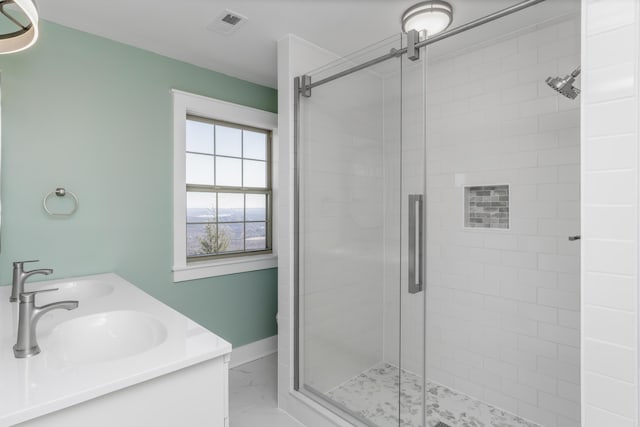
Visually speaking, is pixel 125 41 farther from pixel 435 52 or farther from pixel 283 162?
pixel 435 52

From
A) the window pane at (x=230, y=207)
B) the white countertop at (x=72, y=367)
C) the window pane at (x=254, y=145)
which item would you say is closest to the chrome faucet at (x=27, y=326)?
the white countertop at (x=72, y=367)

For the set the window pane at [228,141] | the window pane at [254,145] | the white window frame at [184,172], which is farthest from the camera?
the window pane at [254,145]

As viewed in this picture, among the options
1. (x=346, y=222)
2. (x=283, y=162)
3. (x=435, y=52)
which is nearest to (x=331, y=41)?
(x=435, y=52)

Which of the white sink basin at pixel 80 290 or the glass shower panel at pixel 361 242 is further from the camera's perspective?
the white sink basin at pixel 80 290

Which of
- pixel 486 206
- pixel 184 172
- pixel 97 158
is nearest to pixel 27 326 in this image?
pixel 97 158

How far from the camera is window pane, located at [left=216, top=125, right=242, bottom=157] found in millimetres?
2930

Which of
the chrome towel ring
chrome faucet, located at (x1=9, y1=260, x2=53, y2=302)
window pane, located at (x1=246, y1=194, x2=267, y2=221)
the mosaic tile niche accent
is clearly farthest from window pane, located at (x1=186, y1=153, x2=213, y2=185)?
the mosaic tile niche accent

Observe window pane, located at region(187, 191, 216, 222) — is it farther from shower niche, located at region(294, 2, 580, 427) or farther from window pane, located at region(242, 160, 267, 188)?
shower niche, located at region(294, 2, 580, 427)

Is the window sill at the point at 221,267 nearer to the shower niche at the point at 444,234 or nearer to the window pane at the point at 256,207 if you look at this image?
the window pane at the point at 256,207

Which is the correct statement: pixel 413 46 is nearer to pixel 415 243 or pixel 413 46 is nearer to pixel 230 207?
pixel 415 243

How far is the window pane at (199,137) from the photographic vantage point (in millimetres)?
2783

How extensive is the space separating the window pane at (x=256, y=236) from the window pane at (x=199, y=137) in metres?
0.77

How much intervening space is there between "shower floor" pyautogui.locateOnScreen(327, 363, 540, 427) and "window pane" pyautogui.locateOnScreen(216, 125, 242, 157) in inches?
81.7

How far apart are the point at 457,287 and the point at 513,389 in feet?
2.33
